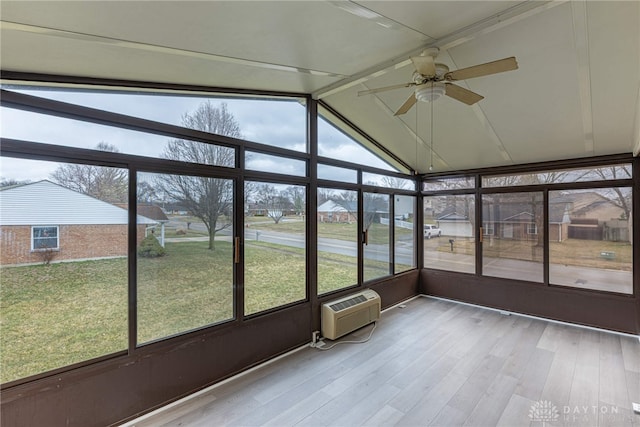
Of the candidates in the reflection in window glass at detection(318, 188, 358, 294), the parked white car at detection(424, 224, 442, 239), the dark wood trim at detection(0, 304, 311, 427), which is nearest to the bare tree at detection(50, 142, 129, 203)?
the dark wood trim at detection(0, 304, 311, 427)

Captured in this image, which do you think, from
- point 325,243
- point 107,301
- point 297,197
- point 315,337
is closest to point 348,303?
point 315,337

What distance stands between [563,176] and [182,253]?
5.43 meters

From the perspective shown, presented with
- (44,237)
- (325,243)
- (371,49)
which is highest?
(371,49)

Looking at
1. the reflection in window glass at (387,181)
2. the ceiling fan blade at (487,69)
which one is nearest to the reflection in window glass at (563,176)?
the reflection in window glass at (387,181)

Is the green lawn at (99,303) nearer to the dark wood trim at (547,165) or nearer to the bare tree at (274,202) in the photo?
the bare tree at (274,202)

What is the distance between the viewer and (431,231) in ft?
19.0

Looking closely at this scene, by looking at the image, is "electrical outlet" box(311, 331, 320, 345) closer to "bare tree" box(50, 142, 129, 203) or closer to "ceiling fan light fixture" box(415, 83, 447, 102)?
"bare tree" box(50, 142, 129, 203)

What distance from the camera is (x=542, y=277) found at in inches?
181

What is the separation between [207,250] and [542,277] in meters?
5.07

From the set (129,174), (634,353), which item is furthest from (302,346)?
(634,353)

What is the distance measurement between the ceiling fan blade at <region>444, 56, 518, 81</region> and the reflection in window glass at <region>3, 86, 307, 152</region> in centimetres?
191

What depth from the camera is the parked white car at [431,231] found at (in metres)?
5.71

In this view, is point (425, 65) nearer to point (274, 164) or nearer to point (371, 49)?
point (371, 49)

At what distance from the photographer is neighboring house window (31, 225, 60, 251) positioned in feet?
6.55
